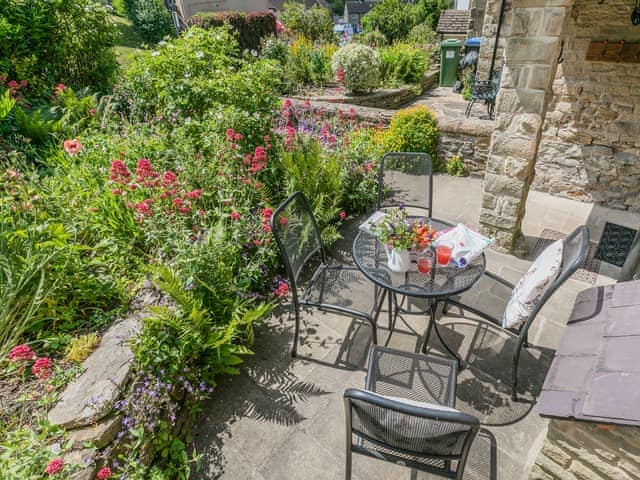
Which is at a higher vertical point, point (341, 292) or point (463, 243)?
point (463, 243)

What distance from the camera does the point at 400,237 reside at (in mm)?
2307

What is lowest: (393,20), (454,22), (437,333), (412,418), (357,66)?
(437,333)

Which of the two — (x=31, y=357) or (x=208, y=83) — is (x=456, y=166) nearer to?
(x=208, y=83)

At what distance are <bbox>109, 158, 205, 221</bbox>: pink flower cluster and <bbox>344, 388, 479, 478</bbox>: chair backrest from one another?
6.72 feet

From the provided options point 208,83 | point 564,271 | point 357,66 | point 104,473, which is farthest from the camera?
point 357,66

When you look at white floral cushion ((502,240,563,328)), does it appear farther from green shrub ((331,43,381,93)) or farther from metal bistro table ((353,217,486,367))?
green shrub ((331,43,381,93))

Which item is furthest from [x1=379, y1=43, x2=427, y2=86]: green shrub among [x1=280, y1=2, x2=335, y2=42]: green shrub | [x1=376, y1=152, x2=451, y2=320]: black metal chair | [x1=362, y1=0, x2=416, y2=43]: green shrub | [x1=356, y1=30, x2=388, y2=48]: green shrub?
[x1=376, y1=152, x2=451, y2=320]: black metal chair

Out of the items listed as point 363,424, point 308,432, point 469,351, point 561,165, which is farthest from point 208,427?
point 561,165

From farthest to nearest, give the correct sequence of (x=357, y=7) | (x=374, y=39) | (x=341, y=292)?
(x=357, y=7), (x=374, y=39), (x=341, y=292)

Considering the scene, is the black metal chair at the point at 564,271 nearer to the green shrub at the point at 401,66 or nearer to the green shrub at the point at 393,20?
the green shrub at the point at 401,66

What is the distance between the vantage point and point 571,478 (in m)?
1.57

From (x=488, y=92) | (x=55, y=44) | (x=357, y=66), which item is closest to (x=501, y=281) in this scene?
(x=488, y=92)

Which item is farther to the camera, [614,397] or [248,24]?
[248,24]

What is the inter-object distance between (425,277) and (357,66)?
6.92 metres
